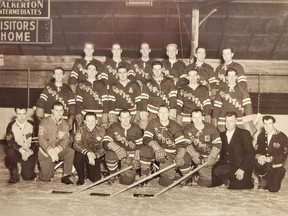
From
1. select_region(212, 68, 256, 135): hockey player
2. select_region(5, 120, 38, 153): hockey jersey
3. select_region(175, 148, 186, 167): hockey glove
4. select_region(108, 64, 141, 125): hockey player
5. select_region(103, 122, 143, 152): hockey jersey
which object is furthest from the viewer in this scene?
select_region(108, 64, 141, 125): hockey player

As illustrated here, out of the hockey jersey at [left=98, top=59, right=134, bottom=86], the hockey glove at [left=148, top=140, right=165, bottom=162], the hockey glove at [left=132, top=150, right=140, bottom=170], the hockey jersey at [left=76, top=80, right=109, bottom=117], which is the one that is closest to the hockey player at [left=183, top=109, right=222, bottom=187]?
the hockey glove at [left=148, top=140, right=165, bottom=162]

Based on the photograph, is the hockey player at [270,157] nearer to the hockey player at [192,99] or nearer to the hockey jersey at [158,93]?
the hockey player at [192,99]

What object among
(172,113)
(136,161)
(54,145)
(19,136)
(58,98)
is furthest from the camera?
(58,98)

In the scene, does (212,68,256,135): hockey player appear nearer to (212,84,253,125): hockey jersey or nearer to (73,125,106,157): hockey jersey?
(212,84,253,125): hockey jersey

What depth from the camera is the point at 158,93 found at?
22.2 ft

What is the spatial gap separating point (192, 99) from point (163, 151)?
1081mm

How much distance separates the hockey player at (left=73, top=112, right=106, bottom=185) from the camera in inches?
243

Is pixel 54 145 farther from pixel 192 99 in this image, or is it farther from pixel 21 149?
pixel 192 99

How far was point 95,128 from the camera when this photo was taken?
6.38 m

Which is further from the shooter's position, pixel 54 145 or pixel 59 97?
pixel 59 97

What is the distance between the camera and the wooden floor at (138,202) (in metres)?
4.83

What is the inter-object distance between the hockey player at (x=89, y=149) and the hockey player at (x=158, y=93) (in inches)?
32.1

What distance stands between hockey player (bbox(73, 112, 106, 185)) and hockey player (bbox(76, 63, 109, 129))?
52 centimetres

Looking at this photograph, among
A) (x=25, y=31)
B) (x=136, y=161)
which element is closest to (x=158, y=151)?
(x=136, y=161)
